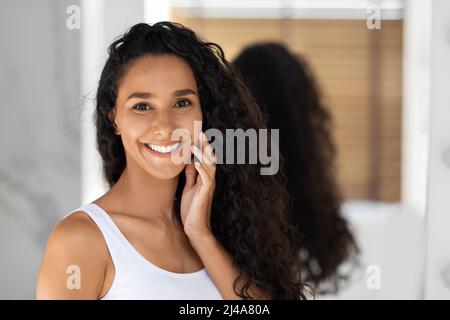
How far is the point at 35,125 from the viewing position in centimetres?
142

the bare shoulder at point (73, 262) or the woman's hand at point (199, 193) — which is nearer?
the bare shoulder at point (73, 262)

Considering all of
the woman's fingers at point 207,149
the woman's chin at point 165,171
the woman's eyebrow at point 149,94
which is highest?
the woman's eyebrow at point 149,94

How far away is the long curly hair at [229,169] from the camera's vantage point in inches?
44.3

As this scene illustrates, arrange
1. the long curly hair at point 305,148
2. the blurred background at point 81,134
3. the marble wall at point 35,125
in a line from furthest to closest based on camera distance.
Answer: the long curly hair at point 305,148, the marble wall at point 35,125, the blurred background at point 81,134

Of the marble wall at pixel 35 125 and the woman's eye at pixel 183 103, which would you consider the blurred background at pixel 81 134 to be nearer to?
the marble wall at pixel 35 125

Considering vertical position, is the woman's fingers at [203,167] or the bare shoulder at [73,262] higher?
the woman's fingers at [203,167]

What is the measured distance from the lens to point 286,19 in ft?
12.4

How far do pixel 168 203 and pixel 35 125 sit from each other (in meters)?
0.39

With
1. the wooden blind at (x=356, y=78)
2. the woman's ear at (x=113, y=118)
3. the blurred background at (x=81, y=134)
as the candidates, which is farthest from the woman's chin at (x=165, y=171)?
the wooden blind at (x=356, y=78)

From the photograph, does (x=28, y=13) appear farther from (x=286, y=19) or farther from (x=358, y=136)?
(x=358, y=136)

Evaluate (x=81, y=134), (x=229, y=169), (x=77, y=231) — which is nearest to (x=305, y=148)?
(x=229, y=169)

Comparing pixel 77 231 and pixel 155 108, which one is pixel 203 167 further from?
pixel 77 231

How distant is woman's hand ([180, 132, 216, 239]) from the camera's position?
1146 millimetres

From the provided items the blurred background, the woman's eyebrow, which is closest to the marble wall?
the blurred background
